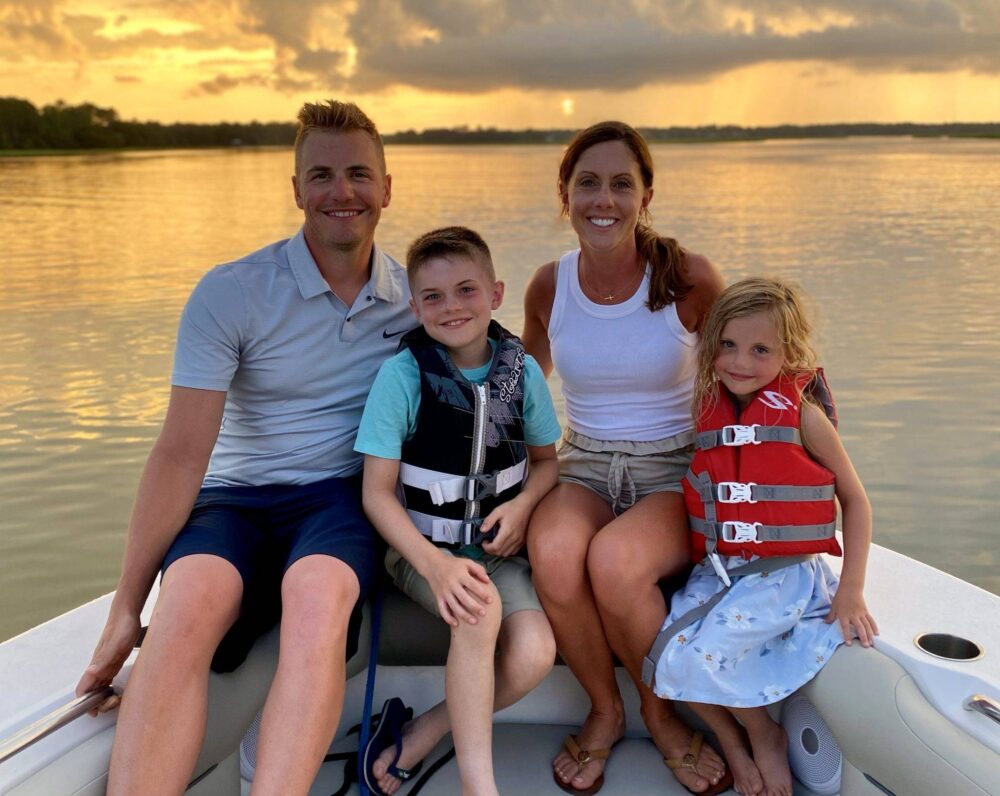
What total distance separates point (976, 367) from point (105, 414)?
615cm

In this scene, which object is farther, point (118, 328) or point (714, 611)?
point (118, 328)

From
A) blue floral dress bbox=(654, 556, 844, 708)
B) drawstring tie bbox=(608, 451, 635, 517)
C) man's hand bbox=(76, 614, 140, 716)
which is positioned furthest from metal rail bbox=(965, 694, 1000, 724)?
man's hand bbox=(76, 614, 140, 716)

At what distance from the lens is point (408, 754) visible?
6.37 ft

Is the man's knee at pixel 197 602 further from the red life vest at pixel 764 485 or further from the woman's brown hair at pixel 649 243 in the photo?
the woman's brown hair at pixel 649 243

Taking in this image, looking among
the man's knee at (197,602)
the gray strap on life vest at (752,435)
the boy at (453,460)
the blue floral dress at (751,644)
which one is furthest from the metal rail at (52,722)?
the gray strap on life vest at (752,435)

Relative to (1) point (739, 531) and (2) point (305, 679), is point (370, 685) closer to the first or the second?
(2) point (305, 679)

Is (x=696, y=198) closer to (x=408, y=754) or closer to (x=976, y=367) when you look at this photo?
(x=976, y=367)

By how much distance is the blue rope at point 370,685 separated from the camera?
1.84 metres

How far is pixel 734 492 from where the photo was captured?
1.89 metres

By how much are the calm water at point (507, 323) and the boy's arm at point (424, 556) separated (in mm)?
992

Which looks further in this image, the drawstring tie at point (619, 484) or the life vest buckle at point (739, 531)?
the drawstring tie at point (619, 484)

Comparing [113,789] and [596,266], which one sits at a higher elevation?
[596,266]

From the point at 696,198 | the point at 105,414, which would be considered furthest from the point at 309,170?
the point at 696,198

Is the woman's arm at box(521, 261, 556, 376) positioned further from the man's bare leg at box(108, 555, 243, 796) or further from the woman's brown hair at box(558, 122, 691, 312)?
the man's bare leg at box(108, 555, 243, 796)
